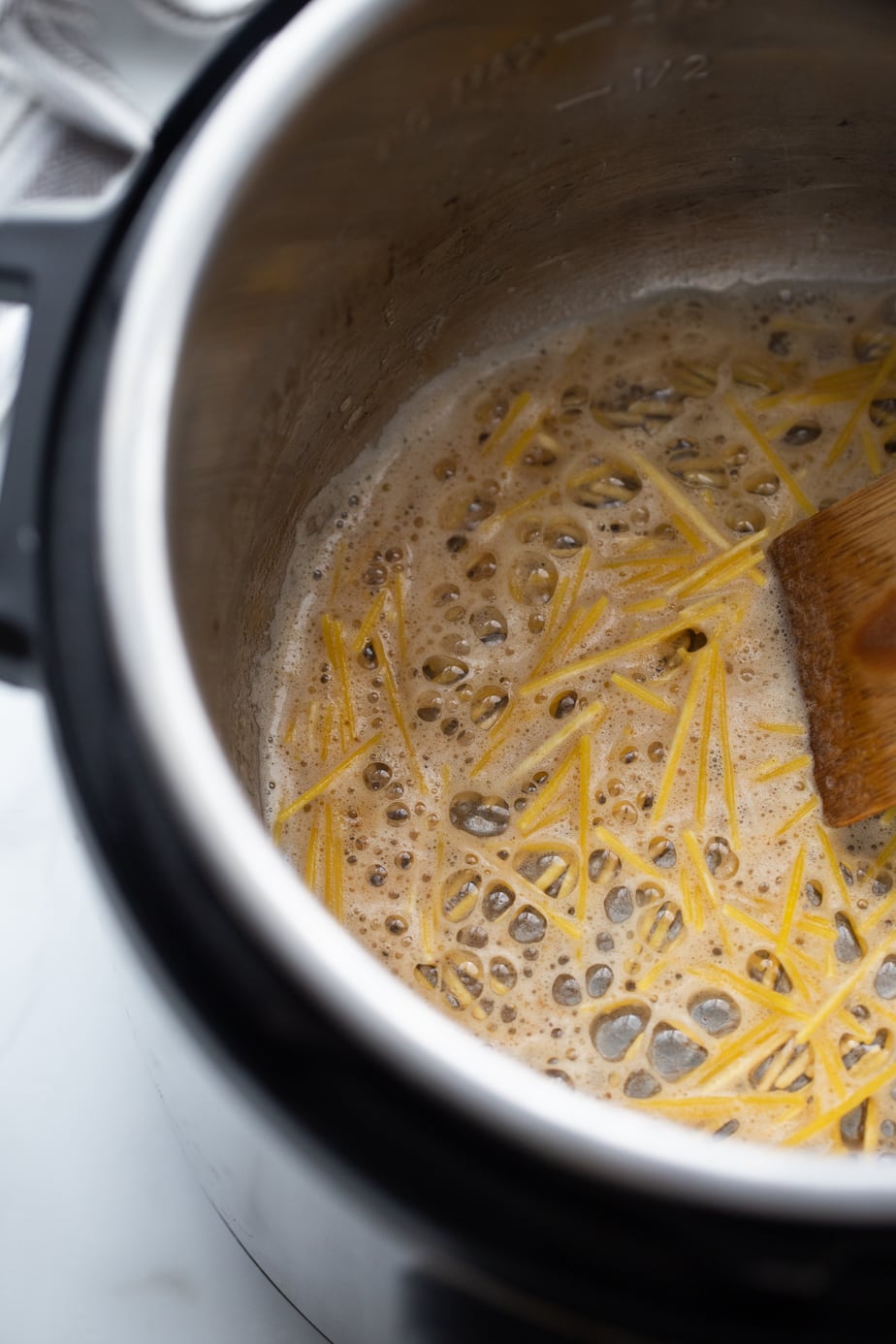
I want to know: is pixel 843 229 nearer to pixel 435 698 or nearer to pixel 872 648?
pixel 872 648

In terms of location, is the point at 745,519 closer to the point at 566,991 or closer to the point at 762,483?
the point at 762,483

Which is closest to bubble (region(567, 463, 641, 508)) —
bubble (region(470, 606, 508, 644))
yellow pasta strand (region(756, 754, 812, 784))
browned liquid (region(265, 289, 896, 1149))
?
browned liquid (region(265, 289, 896, 1149))

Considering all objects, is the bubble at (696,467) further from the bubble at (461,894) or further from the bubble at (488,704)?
the bubble at (461,894)

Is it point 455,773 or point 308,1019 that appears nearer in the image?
point 308,1019

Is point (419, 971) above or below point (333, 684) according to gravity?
below

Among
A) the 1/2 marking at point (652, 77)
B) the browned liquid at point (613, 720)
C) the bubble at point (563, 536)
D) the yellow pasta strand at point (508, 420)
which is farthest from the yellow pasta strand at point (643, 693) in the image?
the 1/2 marking at point (652, 77)

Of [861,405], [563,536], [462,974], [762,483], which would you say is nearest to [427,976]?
[462,974]

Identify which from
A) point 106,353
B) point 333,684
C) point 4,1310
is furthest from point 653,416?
point 4,1310
